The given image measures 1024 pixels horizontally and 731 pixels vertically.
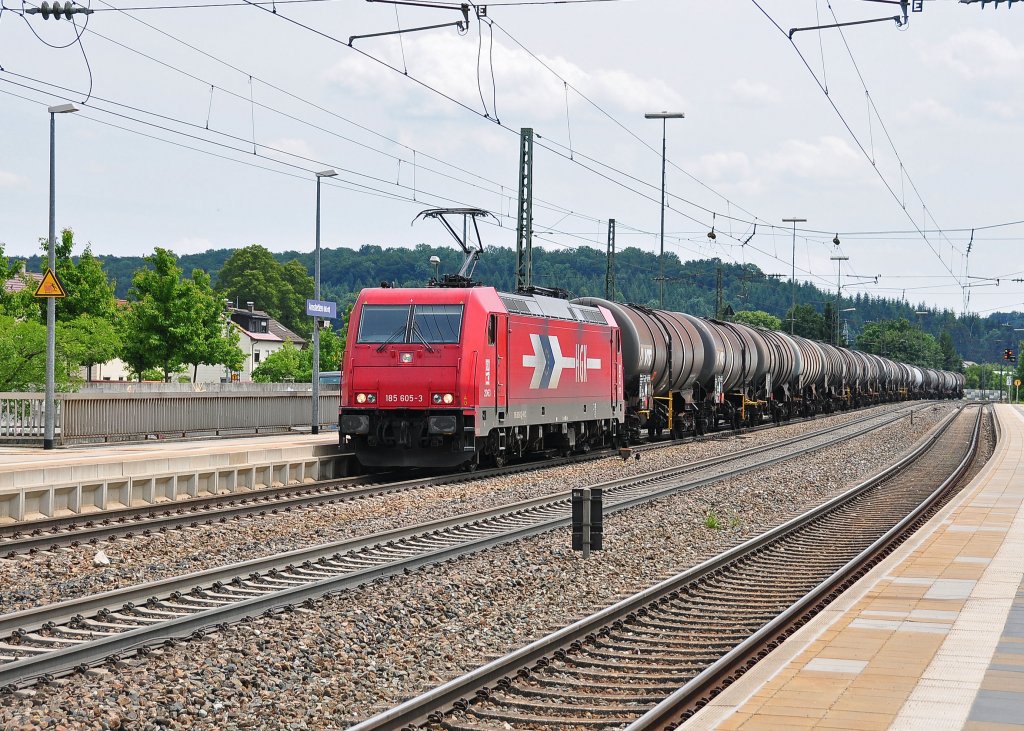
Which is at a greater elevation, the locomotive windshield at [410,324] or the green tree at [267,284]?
the green tree at [267,284]

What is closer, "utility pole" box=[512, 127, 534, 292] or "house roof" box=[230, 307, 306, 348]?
"utility pole" box=[512, 127, 534, 292]

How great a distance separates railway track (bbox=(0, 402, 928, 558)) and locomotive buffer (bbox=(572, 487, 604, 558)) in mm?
5415

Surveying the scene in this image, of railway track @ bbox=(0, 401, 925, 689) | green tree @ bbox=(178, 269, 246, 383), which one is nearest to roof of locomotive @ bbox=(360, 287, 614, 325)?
railway track @ bbox=(0, 401, 925, 689)

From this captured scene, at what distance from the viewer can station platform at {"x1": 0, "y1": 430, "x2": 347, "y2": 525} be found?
17375mm

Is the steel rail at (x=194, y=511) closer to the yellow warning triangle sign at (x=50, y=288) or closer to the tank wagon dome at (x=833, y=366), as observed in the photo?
the yellow warning triangle sign at (x=50, y=288)

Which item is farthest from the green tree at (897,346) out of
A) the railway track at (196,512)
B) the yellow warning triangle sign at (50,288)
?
the railway track at (196,512)

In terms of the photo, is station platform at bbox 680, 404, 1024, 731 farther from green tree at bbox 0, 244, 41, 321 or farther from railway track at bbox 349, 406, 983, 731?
green tree at bbox 0, 244, 41, 321

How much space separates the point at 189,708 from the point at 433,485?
14.6 meters

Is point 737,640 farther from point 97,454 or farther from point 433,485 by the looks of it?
point 97,454

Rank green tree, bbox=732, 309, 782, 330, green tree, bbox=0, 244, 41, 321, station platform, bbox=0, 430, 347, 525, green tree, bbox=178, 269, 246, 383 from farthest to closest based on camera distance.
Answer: green tree, bbox=732, 309, 782, 330, green tree, bbox=178, 269, 246, 383, green tree, bbox=0, 244, 41, 321, station platform, bbox=0, 430, 347, 525

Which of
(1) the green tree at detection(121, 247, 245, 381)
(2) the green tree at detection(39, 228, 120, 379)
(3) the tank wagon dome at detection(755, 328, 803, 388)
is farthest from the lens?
(1) the green tree at detection(121, 247, 245, 381)

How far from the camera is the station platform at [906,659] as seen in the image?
22.0 ft

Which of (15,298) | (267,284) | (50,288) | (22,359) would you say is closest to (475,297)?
(50,288)

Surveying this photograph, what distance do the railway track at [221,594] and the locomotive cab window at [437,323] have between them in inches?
212
